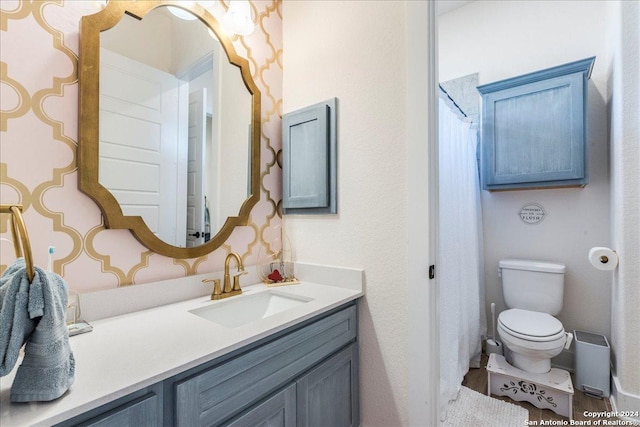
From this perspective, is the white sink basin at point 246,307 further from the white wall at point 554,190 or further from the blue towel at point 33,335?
the white wall at point 554,190

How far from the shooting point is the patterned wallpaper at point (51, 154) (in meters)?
0.89

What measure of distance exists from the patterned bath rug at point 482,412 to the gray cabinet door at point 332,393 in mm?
686

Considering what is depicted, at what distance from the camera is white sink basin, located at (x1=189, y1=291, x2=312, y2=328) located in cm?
124

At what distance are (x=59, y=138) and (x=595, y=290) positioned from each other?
3.12m

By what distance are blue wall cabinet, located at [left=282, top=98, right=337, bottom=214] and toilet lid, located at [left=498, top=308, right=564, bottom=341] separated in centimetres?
141

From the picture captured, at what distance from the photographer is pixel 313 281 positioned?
5.14 ft

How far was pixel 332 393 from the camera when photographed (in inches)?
47.9

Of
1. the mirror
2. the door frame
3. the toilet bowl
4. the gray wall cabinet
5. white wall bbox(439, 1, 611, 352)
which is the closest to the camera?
the gray wall cabinet

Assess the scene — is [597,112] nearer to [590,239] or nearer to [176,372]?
[590,239]

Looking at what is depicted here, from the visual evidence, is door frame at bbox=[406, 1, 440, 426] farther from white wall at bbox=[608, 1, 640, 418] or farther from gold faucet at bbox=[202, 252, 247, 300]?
white wall at bbox=[608, 1, 640, 418]

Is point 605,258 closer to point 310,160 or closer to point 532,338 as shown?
point 532,338

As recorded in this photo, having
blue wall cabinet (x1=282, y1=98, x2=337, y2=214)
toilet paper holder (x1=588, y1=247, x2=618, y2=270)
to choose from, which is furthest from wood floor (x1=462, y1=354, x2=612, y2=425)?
blue wall cabinet (x1=282, y1=98, x2=337, y2=214)

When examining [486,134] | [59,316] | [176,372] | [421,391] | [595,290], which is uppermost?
[486,134]

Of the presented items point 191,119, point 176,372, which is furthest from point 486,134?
point 176,372
